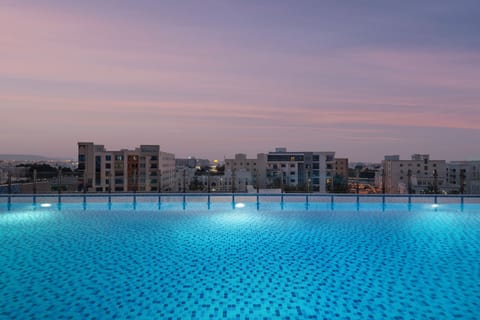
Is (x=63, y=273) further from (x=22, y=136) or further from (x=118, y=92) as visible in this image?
(x=22, y=136)

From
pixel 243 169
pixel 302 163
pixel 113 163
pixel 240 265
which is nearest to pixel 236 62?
pixel 240 265

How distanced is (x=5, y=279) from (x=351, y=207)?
9.43m

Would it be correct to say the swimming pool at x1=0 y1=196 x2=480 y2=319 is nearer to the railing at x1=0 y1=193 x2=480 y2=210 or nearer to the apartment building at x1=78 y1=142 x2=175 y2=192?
the railing at x1=0 y1=193 x2=480 y2=210

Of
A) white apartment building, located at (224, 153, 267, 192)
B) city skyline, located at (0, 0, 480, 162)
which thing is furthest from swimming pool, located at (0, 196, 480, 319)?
white apartment building, located at (224, 153, 267, 192)

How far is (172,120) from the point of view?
66.9 feet

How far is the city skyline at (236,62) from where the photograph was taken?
10.2 metres

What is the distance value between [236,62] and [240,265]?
34.4 ft

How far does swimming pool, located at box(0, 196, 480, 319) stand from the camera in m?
3.43

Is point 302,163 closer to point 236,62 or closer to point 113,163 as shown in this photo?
point 113,163

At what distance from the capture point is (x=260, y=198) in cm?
1105

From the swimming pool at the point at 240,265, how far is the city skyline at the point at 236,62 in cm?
630

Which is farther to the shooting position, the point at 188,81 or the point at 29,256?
the point at 188,81

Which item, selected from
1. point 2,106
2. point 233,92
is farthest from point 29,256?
point 2,106

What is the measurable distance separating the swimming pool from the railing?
4.92ft
